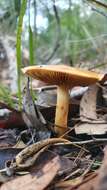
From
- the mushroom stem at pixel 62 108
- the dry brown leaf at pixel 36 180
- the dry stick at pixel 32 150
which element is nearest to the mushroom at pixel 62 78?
the mushroom stem at pixel 62 108

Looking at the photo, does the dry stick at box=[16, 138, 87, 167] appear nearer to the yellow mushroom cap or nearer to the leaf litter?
the leaf litter

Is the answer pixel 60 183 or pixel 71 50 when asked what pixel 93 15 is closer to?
pixel 71 50

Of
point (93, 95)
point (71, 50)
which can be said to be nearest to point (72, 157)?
point (93, 95)

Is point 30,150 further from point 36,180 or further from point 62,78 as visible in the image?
point 62,78

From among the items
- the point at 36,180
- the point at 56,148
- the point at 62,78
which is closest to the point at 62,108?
the point at 62,78

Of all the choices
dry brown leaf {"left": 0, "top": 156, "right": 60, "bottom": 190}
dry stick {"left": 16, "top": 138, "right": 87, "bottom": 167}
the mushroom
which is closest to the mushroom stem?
the mushroom

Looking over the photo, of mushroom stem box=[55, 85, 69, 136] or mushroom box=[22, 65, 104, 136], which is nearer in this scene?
mushroom box=[22, 65, 104, 136]

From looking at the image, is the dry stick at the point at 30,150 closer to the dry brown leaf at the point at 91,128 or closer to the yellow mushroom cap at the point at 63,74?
Answer: the dry brown leaf at the point at 91,128
